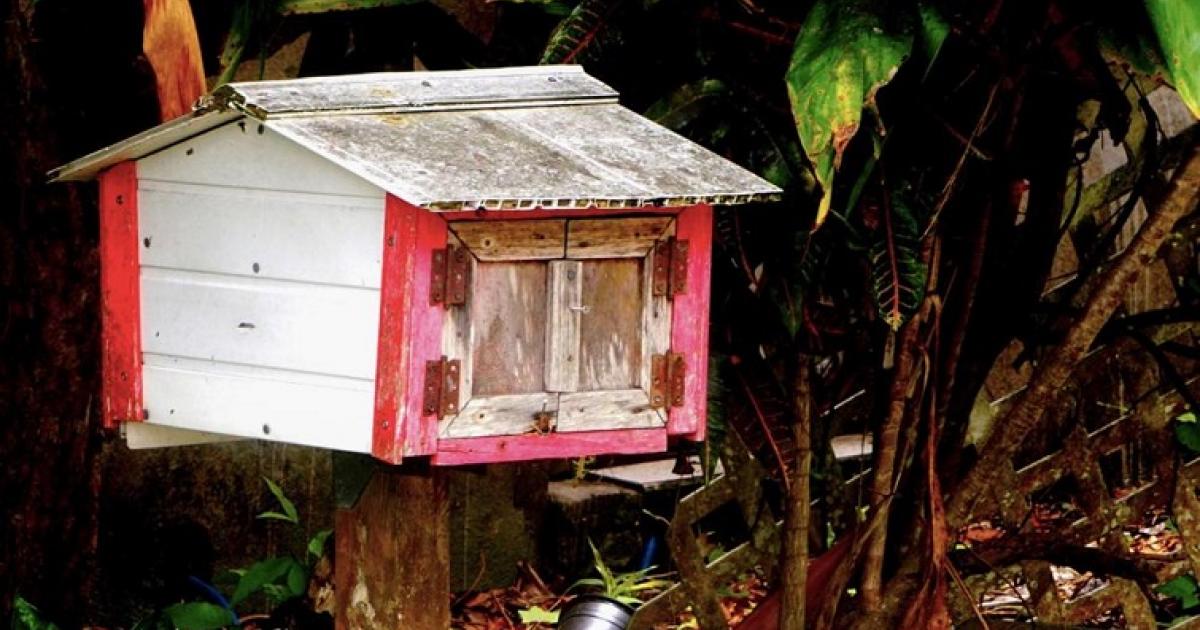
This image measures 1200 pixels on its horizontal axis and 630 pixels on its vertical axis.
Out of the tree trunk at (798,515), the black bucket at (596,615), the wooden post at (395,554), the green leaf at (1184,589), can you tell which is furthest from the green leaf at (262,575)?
the green leaf at (1184,589)

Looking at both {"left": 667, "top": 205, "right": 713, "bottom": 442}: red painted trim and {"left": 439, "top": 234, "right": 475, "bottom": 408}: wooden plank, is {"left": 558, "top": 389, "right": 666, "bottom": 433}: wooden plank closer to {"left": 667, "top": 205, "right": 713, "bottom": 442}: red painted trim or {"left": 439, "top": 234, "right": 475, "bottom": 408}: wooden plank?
{"left": 667, "top": 205, "right": 713, "bottom": 442}: red painted trim

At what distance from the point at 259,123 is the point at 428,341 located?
1.42ft

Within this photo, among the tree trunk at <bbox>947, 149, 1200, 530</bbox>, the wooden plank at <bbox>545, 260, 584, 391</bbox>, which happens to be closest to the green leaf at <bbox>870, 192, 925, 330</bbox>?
the tree trunk at <bbox>947, 149, 1200, 530</bbox>

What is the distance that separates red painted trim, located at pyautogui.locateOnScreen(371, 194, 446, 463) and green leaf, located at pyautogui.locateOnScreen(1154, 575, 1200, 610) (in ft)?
10.5

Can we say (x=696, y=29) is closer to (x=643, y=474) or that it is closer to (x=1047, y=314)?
(x=1047, y=314)

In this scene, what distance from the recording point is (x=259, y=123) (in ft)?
Result: 9.46

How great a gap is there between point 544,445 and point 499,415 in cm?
10

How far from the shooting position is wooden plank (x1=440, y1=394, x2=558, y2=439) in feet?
9.63

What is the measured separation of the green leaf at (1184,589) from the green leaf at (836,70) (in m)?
2.71

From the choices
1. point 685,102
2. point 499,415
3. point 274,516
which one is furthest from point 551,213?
point 274,516

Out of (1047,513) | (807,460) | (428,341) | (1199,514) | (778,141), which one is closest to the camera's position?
(428,341)

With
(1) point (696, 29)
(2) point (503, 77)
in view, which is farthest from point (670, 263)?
(1) point (696, 29)

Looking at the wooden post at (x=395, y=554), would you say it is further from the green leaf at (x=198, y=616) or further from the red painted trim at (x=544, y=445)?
the green leaf at (x=198, y=616)

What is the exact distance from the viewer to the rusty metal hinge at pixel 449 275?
9.39ft
